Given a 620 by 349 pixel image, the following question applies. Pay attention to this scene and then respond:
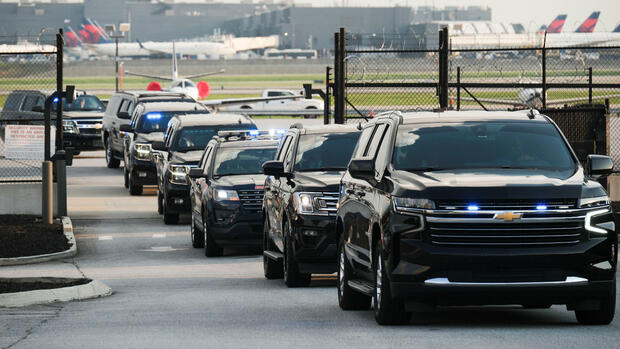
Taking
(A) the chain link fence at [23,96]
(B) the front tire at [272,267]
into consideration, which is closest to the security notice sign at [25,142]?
(A) the chain link fence at [23,96]

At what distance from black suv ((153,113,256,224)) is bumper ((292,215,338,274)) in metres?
9.90

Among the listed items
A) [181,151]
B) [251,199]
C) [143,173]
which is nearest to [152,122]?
[143,173]

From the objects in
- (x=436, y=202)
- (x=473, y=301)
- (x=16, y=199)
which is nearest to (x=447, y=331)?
(x=473, y=301)

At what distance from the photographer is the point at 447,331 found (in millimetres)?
10773

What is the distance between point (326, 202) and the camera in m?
15.2

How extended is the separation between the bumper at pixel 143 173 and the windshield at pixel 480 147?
1869 cm

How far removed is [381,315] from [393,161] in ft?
4.47

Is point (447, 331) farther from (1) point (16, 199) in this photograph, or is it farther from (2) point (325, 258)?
(1) point (16, 199)

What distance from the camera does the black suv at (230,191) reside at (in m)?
19.3

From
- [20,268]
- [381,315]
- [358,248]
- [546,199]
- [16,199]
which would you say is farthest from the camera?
[16,199]

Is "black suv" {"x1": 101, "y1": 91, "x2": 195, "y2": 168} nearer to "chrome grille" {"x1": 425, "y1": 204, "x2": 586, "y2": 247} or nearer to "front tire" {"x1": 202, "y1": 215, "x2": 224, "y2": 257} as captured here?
"front tire" {"x1": 202, "y1": 215, "x2": 224, "y2": 257}

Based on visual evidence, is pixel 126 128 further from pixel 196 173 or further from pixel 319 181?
pixel 319 181

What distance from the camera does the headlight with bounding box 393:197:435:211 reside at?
10469 millimetres

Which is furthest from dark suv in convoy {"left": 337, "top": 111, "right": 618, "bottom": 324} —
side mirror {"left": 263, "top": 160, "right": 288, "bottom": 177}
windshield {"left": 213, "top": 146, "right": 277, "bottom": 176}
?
windshield {"left": 213, "top": 146, "right": 277, "bottom": 176}
